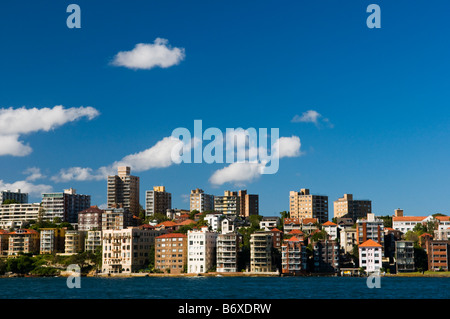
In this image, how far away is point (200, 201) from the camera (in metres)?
103

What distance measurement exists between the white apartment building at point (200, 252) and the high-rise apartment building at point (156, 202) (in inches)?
1492

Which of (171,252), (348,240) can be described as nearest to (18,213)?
(171,252)

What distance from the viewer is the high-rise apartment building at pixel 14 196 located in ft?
356

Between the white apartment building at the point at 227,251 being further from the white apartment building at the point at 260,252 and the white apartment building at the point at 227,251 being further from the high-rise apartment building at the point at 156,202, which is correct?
the high-rise apartment building at the point at 156,202

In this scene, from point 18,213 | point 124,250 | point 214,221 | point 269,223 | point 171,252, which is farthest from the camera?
point 18,213

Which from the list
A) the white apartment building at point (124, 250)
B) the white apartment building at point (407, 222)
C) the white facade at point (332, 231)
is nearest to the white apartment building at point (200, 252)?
the white apartment building at point (124, 250)

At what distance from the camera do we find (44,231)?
244ft

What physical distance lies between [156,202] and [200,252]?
39842 millimetres

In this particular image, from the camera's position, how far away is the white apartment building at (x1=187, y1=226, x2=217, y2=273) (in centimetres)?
6406

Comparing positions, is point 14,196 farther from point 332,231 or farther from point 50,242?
point 332,231
